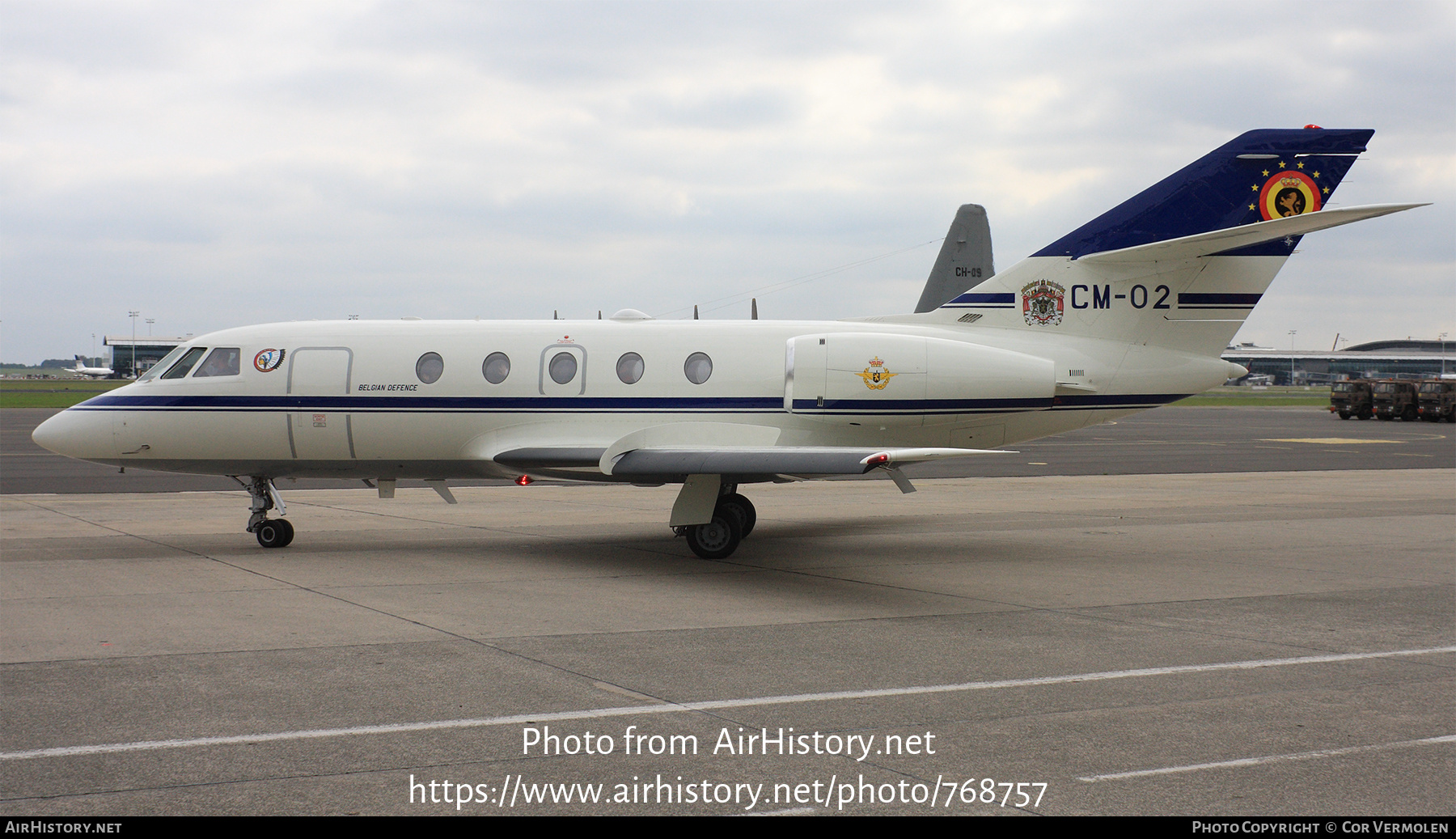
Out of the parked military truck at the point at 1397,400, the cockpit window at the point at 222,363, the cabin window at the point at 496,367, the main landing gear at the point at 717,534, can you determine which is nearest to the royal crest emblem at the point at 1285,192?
the main landing gear at the point at 717,534

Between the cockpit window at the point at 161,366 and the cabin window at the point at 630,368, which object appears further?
the cockpit window at the point at 161,366

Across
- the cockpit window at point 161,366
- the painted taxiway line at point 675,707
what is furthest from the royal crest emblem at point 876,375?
the cockpit window at point 161,366

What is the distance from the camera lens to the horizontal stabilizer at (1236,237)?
12578 millimetres

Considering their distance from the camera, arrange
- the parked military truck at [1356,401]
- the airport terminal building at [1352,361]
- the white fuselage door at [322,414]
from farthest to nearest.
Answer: the airport terminal building at [1352,361] < the parked military truck at [1356,401] < the white fuselage door at [322,414]

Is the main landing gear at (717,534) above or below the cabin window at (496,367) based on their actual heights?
below

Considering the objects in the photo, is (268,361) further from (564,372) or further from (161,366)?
(564,372)

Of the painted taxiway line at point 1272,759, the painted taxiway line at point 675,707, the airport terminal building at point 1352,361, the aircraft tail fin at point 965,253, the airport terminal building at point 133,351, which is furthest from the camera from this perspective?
the airport terminal building at point 1352,361

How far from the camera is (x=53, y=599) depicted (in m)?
10.9

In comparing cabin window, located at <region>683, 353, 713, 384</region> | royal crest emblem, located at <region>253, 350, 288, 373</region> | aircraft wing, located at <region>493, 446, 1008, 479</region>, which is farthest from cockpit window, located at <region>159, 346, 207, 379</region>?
cabin window, located at <region>683, 353, 713, 384</region>

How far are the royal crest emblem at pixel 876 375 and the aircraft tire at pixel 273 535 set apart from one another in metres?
7.56

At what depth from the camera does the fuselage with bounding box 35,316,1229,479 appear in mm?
13961

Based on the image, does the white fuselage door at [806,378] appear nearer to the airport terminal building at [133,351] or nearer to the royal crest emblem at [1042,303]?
the royal crest emblem at [1042,303]
